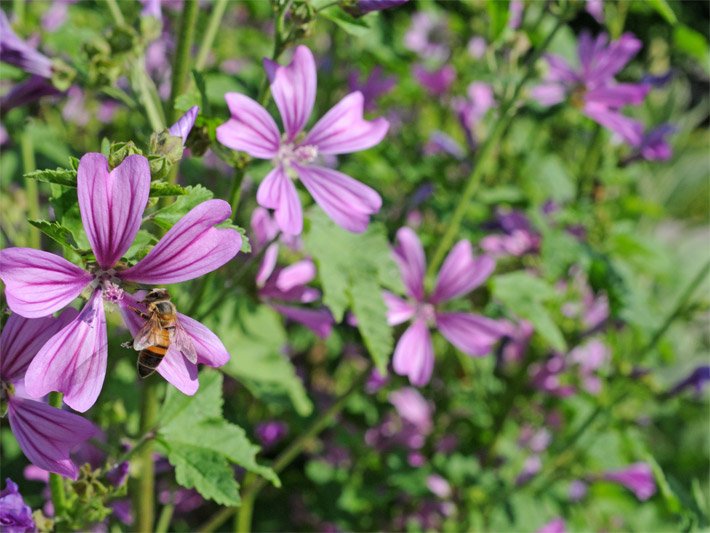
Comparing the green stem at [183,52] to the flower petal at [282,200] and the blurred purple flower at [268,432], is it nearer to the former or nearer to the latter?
the flower petal at [282,200]

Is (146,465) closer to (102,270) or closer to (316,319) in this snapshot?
(316,319)

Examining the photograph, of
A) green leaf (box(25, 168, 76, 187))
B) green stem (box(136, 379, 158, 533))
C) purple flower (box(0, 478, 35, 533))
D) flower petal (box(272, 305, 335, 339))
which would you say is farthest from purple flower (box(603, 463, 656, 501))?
green leaf (box(25, 168, 76, 187))

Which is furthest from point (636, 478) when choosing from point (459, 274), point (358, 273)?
point (358, 273)

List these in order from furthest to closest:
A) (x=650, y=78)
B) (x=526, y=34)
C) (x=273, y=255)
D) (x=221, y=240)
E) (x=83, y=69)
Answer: (x=650, y=78) → (x=526, y=34) → (x=273, y=255) → (x=83, y=69) → (x=221, y=240)

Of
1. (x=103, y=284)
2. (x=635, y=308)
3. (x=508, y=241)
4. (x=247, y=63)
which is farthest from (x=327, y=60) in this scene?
(x=103, y=284)

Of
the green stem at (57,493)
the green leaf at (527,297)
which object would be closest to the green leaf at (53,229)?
the green stem at (57,493)

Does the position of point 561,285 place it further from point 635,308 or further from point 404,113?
point 404,113
